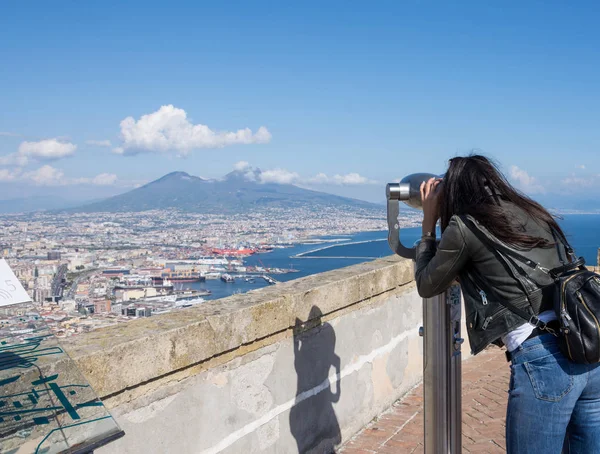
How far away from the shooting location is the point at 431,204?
2125 mm

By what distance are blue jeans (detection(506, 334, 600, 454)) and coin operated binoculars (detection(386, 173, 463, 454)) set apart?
0.64m

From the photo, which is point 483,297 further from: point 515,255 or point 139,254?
point 139,254

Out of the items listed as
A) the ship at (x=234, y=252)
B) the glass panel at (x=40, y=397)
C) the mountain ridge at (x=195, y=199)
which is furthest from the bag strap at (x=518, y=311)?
the mountain ridge at (x=195, y=199)

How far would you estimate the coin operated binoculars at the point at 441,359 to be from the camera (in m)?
2.46

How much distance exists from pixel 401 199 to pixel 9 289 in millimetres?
1528

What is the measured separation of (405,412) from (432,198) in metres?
2.42

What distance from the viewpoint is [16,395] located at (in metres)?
1.40

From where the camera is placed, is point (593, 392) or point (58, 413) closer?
point (58, 413)

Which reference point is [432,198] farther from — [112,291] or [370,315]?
[112,291]

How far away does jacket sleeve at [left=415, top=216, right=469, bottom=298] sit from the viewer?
71.6 inches

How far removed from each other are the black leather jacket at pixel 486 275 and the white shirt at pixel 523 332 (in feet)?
0.07

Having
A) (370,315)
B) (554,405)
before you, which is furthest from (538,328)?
(370,315)

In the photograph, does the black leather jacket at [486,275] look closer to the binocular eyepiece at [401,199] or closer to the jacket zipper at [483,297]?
the jacket zipper at [483,297]

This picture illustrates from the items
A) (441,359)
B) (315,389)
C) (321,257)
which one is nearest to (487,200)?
(441,359)
